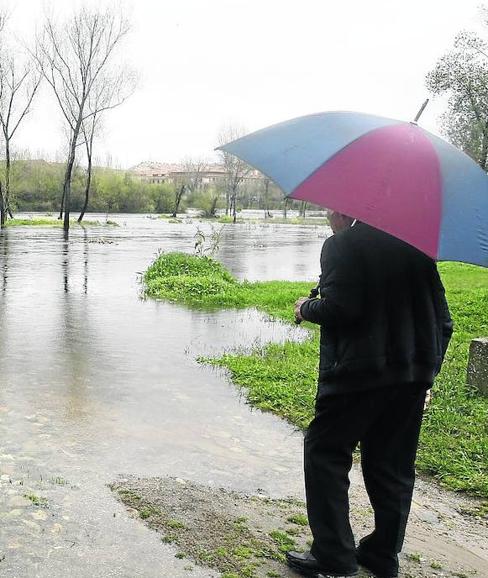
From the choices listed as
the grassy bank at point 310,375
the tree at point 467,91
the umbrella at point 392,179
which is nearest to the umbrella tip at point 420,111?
the umbrella at point 392,179

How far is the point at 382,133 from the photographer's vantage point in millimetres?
2701

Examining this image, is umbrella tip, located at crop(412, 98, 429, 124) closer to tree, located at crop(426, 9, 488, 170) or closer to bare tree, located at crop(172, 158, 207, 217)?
tree, located at crop(426, 9, 488, 170)

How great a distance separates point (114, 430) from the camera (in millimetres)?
→ 4648

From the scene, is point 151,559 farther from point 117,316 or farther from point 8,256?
point 8,256

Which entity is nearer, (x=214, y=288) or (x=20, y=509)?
(x=20, y=509)

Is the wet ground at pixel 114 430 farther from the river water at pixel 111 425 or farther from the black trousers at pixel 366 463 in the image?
the black trousers at pixel 366 463

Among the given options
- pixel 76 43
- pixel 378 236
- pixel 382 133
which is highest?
pixel 76 43

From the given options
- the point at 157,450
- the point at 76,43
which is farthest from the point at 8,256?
the point at 76,43

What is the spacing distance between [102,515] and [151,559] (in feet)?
1.66

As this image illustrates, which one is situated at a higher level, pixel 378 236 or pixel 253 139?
pixel 253 139

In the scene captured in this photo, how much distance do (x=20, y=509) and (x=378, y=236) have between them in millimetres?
2189

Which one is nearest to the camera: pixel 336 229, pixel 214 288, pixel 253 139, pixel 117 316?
pixel 336 229

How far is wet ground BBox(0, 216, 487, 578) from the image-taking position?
2957 millimetres

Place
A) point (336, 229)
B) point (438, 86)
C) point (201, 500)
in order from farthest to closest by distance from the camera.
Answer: point (438, 86)
point (201, 500)
point (336, 229)
